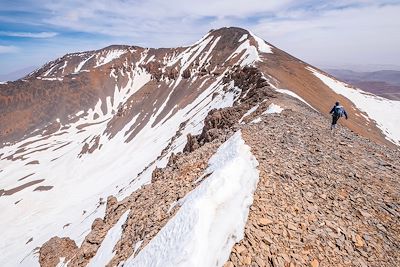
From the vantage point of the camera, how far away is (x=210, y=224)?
43.3 feet

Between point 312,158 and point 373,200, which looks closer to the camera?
point 373,200

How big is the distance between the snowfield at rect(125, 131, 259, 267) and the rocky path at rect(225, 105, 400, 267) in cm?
53

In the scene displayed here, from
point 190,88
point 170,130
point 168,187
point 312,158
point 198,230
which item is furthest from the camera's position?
point 190,88

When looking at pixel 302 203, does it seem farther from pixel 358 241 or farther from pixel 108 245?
pixel 108 245

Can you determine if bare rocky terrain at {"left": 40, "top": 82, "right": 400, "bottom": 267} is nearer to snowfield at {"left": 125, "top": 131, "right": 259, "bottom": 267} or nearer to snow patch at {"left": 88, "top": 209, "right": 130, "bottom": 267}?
snowfield at {"left": 125, "top": 131, "right": 259, "bottom": 267}

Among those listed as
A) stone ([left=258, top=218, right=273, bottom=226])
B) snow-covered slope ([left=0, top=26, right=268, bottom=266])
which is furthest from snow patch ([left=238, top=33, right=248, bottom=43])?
stone ([left=258, top=218, right=273, bottom=226])

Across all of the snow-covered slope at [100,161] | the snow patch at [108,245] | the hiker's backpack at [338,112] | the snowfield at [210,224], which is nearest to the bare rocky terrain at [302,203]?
the snowfield at [210,224]

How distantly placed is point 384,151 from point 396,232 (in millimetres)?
12609

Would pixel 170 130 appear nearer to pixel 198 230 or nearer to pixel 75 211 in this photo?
pixel 75 211

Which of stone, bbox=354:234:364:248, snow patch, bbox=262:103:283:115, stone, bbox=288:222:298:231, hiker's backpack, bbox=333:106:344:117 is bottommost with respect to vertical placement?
snow patch, bbox=262:103:283:115

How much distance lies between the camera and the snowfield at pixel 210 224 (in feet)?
39.4

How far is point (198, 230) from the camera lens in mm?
12992

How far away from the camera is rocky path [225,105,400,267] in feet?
38.5

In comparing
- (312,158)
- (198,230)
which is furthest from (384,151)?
(198,230)
